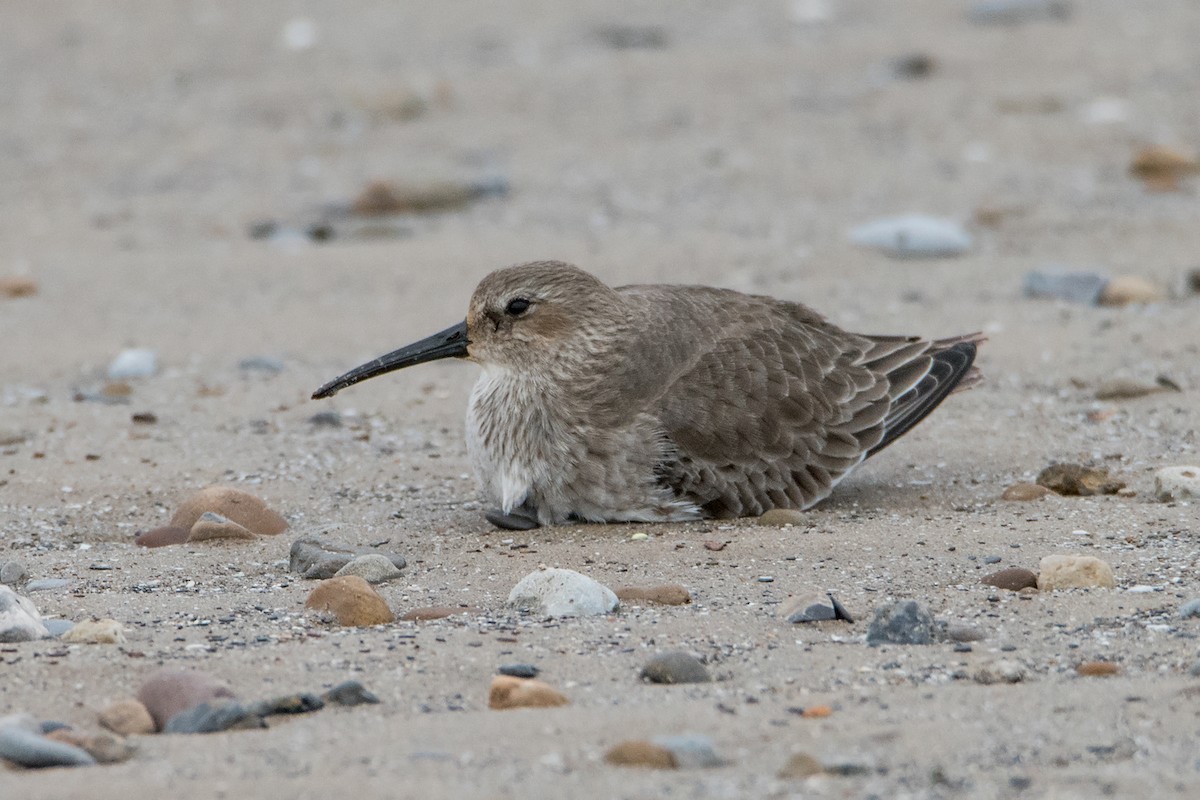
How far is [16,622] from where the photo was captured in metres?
4.12

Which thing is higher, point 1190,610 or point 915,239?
point 915,239

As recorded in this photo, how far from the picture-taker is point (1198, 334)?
294 inches

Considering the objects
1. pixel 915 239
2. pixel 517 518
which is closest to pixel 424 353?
pixel 517 518

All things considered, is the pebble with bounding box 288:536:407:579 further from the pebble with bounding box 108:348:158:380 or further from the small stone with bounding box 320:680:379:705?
the pebble with bounding box 108:348:158:380

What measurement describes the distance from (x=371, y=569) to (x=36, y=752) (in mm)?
1647

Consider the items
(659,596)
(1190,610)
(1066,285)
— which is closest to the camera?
(1190,610)

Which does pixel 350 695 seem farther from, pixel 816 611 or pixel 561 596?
pixel 816 611

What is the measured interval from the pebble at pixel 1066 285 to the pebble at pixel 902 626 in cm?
429

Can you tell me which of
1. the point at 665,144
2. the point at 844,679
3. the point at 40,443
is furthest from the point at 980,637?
the point at 665,144

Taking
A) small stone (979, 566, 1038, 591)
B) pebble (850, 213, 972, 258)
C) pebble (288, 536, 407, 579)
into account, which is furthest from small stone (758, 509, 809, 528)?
pebble (850, 213, 972, 258)

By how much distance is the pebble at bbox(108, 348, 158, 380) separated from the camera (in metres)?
7.41

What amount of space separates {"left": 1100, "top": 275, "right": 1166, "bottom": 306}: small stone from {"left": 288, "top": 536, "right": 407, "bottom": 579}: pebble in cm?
427

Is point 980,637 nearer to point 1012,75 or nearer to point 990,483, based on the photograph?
point 990,483

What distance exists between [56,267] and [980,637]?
6.45 metres
